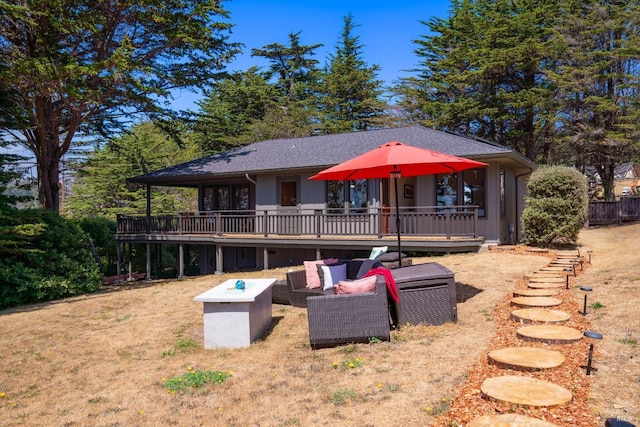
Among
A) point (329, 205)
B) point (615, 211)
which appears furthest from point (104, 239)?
point (615, 211)

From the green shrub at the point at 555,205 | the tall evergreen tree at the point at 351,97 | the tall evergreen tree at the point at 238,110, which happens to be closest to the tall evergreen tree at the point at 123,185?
the tall evergreen tree at the point at 238,110

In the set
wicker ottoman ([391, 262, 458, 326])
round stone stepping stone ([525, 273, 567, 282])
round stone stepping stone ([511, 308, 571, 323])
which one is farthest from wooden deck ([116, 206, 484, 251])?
round stone stepping stone ([511, 308, 571, 323])

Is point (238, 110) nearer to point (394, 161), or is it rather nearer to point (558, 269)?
point (558, 269)

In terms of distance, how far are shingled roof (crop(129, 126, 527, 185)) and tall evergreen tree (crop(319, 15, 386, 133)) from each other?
40.6ft

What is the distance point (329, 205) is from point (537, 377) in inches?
493

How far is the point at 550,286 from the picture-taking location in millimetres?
7309

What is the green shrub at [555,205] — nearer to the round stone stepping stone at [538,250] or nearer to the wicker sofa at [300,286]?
the round stone stepping stone at [538,250]

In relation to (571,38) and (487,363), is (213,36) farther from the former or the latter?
(571,38)

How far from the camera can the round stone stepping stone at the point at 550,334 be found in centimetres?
457

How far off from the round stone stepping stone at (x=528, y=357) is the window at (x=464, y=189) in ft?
31.9

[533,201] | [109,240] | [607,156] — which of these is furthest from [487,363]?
[607,156]

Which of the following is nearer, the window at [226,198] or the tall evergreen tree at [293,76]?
the window at [226,198]

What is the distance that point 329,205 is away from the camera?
1606 cm

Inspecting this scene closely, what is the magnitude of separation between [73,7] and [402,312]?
1315cm
